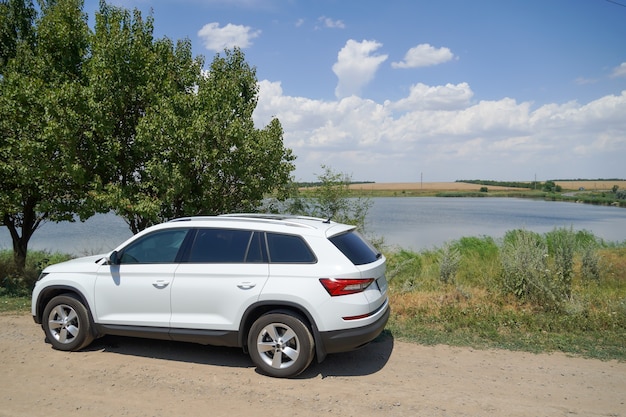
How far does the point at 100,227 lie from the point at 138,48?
45.2 feet

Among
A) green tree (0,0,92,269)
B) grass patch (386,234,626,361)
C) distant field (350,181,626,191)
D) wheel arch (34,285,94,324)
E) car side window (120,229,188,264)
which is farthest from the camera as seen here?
distant field (350,181,626,191)

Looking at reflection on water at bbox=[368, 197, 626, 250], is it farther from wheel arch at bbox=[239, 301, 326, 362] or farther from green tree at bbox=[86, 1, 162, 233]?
wheel arch at bbox=[239, 301, 326, 362]

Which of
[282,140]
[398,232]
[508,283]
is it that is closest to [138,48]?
[282,140]

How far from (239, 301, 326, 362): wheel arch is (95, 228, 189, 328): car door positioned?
37.8 inches

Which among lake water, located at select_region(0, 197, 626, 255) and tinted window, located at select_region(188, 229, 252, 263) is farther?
lake water, located at select_region(0, 197, 626, 255)

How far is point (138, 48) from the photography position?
10328 mm

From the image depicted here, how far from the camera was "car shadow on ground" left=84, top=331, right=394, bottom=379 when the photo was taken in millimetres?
5391

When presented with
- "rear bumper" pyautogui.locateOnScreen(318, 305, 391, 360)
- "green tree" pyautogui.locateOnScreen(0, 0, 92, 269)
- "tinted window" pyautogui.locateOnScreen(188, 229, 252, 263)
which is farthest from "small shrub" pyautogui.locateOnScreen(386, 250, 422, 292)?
"green tree" pyautogui.locateOnScreen(0, 0, 92, 269)

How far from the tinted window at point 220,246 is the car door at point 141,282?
0.25 metres

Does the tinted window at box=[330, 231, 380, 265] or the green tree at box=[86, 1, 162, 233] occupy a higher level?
the green tree at box=[86, 1, 162, 233]

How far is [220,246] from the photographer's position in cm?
555

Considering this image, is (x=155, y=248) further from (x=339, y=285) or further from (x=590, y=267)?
(x=590, y=267)

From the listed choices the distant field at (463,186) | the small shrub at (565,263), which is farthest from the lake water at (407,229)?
the distant field at (463,186)

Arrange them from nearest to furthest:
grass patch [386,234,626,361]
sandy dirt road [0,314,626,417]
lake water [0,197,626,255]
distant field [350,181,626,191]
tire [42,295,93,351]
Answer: sandy dirt road [0,314,626,417] < tire [42,295,93,351] < grass patch [386,234,626,361] < lake water [0,197,626,255] < distant field [350,181,626,191]
